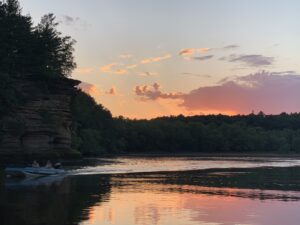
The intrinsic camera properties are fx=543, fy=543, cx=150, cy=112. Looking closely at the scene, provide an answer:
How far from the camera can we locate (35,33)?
88.1m

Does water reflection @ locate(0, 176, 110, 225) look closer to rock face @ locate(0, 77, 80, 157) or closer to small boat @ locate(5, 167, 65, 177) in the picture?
small boat @ locate(5, 167, 65, 177)

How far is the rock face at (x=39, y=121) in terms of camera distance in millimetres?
73375

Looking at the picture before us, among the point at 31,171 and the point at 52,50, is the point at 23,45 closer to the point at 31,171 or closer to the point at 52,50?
the point at 52,50

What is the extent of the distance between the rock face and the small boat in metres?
14.9

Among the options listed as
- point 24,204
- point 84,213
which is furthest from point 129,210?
point 24,204

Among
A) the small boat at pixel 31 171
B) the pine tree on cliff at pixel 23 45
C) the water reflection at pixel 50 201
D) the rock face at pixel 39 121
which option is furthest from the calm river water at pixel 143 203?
the pine tree on cliff at pixel 23 45

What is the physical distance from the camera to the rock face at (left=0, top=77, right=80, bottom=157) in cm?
7338

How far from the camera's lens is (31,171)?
57.4m

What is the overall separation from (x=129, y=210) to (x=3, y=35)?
50282 mm

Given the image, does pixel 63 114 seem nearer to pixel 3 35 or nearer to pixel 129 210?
pixel 3 35

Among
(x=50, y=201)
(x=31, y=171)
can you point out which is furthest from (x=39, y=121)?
(x=50, y=201)

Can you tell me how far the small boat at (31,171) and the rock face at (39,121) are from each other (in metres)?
14.9

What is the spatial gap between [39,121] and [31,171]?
2104cm

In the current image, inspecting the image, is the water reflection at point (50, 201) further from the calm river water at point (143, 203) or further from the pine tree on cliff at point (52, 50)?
the pine tree on cliff at point (52, 50)
